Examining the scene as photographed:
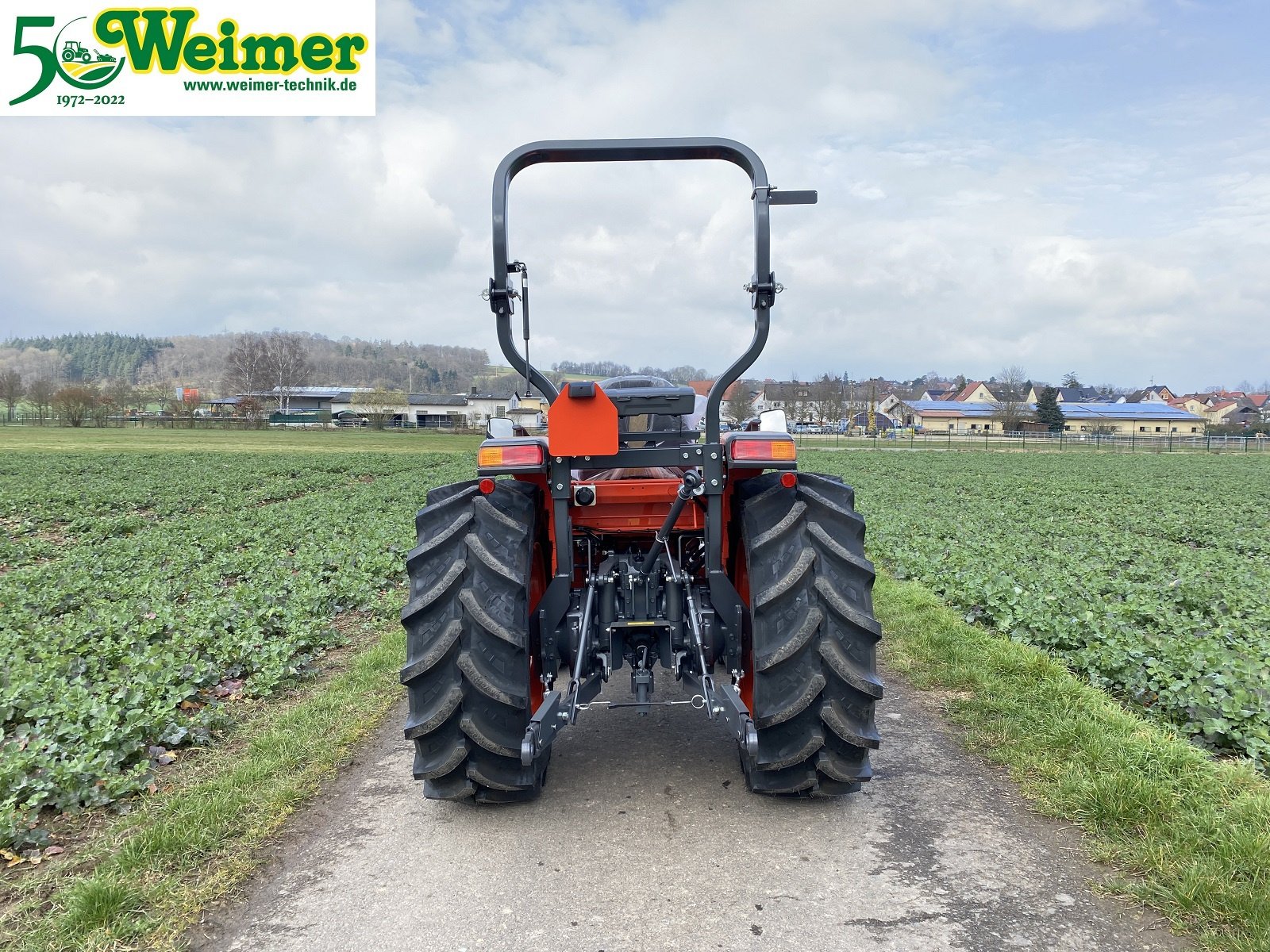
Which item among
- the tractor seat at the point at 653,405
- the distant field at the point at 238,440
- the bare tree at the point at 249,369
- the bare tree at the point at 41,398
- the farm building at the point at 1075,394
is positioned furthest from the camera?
the farm building at the point at 1075,394

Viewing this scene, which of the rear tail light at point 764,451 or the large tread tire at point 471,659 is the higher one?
the rear tail light at point 764,451

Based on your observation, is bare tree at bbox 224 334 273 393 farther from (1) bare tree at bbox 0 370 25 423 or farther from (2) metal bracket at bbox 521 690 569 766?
(2) metal bracket at bbox 521 690 569 766

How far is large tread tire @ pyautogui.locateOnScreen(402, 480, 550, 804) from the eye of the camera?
387 cm

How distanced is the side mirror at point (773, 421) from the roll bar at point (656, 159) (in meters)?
0.70

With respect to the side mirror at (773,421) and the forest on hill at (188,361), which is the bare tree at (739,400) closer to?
the side mirror at (773,421)

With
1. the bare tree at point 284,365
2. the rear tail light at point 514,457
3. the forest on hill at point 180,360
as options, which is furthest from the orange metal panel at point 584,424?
the forest on hill at point 180,360

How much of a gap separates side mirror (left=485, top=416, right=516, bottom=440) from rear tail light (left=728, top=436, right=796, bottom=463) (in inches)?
55.1

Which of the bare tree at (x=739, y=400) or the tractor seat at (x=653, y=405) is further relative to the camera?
the bare tree at (x=739, y=400)

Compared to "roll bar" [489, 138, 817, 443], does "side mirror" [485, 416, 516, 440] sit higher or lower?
lower

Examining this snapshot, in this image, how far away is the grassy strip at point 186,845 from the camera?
3.09 meters

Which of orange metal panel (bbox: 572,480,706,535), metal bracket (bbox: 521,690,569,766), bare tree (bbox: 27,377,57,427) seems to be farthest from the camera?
bare tree (bbox: 27,377,57,427)

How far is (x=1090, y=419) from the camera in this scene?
316ft

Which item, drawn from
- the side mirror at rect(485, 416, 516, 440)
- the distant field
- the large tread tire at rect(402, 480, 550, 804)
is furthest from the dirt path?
the distant field

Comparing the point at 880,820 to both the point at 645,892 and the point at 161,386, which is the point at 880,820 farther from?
the point at 161,386
